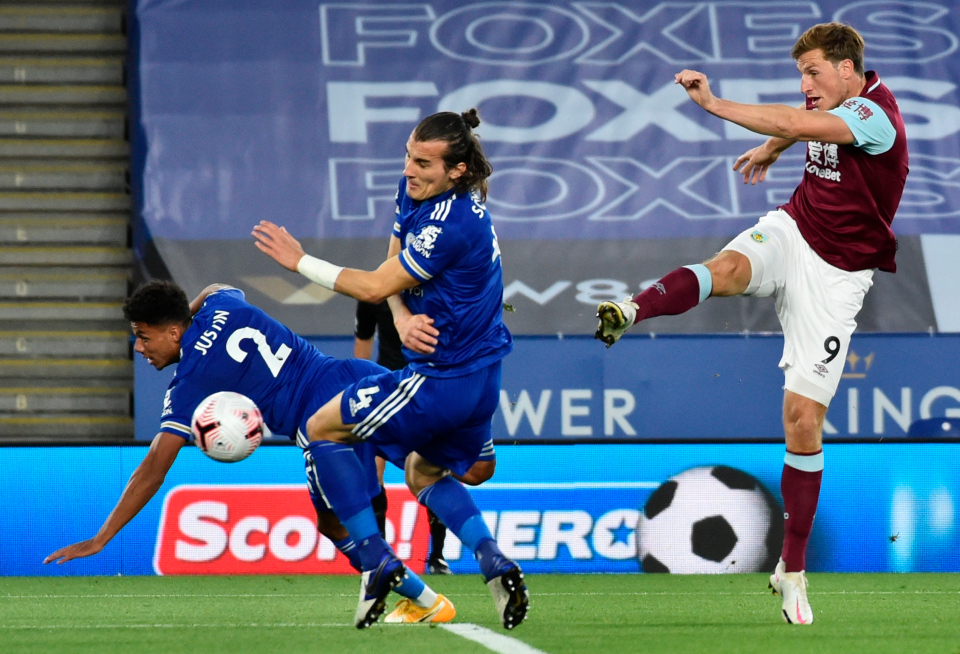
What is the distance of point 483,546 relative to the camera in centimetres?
423

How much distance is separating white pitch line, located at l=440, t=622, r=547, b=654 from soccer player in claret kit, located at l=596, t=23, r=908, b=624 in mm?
1110

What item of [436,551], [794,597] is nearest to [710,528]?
[436,551]

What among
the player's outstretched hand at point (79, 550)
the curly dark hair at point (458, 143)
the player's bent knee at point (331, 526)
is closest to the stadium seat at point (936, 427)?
the player's bent knee at point (331, 526)

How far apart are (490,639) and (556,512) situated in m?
3.43

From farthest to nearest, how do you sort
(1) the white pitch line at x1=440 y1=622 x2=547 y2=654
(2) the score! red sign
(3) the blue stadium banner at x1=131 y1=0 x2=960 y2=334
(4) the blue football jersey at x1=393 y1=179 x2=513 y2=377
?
(3) the blue stadium banner at x1=131 y1=0 x2=960 y2=334, (2) the score! red sign, (4) the blue football jersey at x1=393 y1=179 x2=513 y2=377, (1) the white pitch line at x1=440 y1=622 x2=547 y2=654

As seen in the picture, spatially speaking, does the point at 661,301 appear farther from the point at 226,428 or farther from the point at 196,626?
the point at 196,626

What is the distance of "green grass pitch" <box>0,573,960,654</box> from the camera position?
3.92m

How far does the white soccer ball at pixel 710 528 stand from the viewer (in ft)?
24.1

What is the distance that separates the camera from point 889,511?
7414 millimetres

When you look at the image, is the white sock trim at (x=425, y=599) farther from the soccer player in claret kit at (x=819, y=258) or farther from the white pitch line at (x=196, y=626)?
the soccer player in claret kit at (x=819, y=258)

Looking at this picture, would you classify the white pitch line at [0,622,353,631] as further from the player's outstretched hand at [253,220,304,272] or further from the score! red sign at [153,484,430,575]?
the score! red sign at [153,484,430,575]

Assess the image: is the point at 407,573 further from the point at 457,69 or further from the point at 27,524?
the point at 457,69

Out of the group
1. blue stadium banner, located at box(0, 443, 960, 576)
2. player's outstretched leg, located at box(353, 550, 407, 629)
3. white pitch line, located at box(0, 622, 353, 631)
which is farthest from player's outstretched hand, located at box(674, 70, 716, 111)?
blue stadium banner, located at box(0, 443, 960, 576)

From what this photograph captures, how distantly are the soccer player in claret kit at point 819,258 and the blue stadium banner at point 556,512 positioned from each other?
8.61ft
